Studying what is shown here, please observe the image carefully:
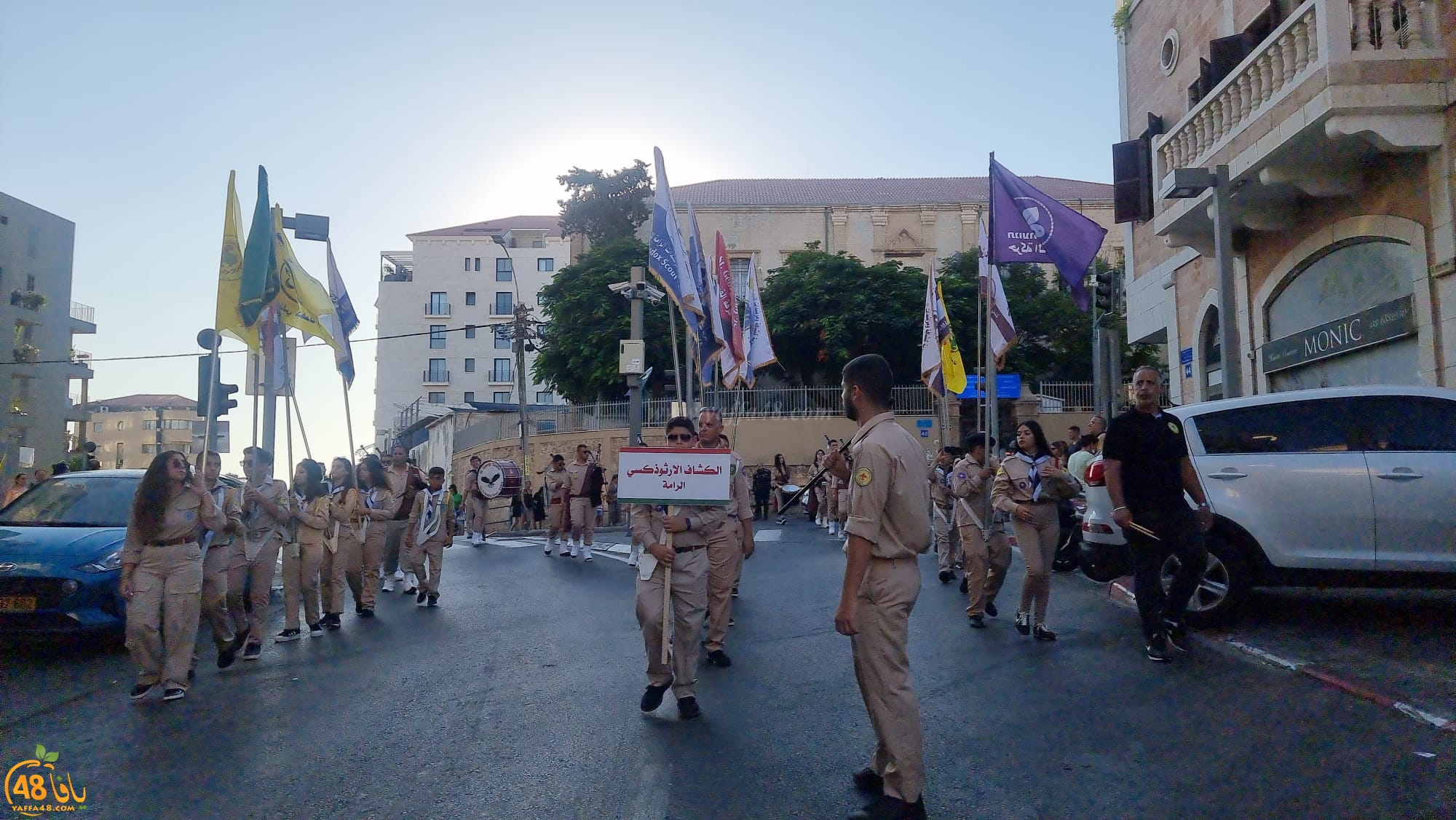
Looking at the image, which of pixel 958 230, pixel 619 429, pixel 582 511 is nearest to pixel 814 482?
pixel 582 511

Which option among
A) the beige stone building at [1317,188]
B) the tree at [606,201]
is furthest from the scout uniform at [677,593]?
the tree at [606,201]

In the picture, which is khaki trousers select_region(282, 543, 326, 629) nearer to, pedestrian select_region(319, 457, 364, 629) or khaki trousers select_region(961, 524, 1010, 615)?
pedestrian select_region(319, 457, 364, 629)

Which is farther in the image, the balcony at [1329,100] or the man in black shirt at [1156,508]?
the balcony at [1329,100]

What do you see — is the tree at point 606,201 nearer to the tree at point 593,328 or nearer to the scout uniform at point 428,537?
the tree at point 593,328

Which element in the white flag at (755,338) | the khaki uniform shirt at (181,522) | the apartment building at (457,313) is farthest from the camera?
the apartment building at (457,313)

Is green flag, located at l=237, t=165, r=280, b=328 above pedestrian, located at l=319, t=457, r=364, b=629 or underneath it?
above

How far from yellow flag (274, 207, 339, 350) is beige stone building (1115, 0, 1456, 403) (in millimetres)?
10725

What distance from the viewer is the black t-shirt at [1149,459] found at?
260 inches

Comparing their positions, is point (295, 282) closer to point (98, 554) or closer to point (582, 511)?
point (98, 554)

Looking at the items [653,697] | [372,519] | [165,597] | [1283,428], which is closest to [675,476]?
[653,697]

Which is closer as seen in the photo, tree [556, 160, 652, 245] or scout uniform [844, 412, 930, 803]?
scout uniform [844, 412, 930, 803]

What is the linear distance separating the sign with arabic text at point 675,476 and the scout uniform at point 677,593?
129mm

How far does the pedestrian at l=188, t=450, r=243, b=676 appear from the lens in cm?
739

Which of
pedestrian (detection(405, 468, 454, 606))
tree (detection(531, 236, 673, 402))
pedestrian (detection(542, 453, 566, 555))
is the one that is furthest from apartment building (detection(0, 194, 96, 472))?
pedestrian (detection(405, 468, 454, 606))
